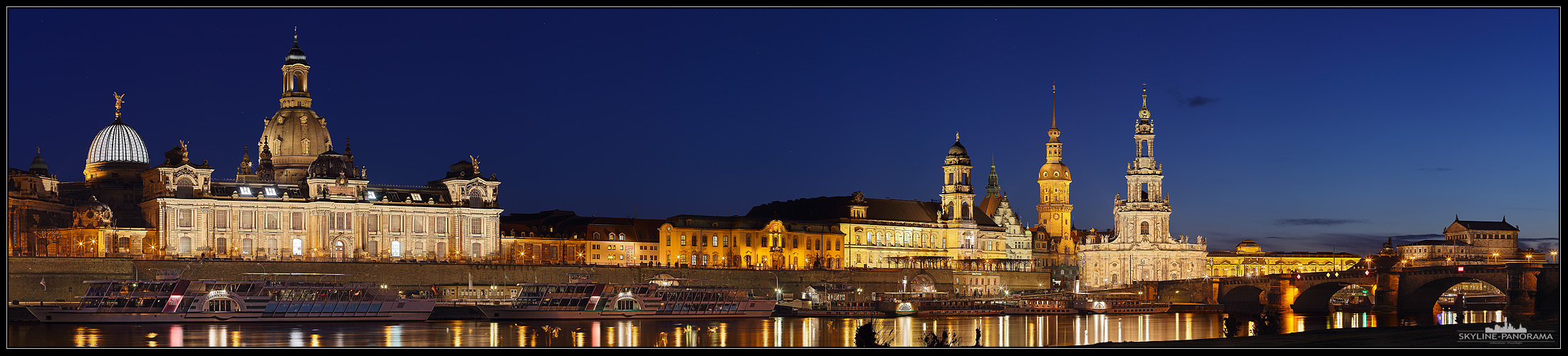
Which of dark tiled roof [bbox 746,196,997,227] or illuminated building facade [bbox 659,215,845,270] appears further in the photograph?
dark tiled roof [bbox 746,196,997,227]

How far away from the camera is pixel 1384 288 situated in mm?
109500

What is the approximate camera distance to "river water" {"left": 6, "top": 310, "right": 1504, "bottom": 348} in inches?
2704

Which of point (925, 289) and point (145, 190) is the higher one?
point (145, 190)

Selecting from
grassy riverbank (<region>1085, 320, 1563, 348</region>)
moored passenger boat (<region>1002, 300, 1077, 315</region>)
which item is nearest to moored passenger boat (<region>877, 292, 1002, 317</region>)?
moored passenger boat (<region>1002, 300, 1077, 315</region>)

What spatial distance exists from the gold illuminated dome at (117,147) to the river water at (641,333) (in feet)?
175

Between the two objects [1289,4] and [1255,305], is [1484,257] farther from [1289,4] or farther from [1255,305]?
[1289,4]

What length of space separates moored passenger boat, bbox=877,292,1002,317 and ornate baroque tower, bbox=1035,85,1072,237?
67388mm

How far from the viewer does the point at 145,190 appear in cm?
11656

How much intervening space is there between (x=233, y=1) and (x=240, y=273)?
7792 centimetres

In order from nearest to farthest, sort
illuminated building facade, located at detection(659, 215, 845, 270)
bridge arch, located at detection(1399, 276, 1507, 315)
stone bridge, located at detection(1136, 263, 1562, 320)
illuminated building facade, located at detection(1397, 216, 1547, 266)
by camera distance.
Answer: stone bridge, located at detection(1136, 263, 1562, 320)
bridge arch, located at detection(1399, 276, 1507, 315)
illuminated building facade, located at detection(659, 215, 845, 270)
illuminated building facade, located at detection(1397, 216, 1547, 266)

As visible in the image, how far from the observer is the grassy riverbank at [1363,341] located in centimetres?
4066

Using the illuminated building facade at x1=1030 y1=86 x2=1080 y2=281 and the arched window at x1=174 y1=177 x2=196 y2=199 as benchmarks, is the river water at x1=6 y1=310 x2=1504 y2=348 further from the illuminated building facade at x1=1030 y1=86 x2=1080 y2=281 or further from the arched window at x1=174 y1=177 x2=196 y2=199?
the illuminated building facade at x1=1030 y1=86 x2=1080 y2=281

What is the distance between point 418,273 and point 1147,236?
7393 cm

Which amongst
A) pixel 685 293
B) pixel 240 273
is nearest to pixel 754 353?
pixel 685 293
